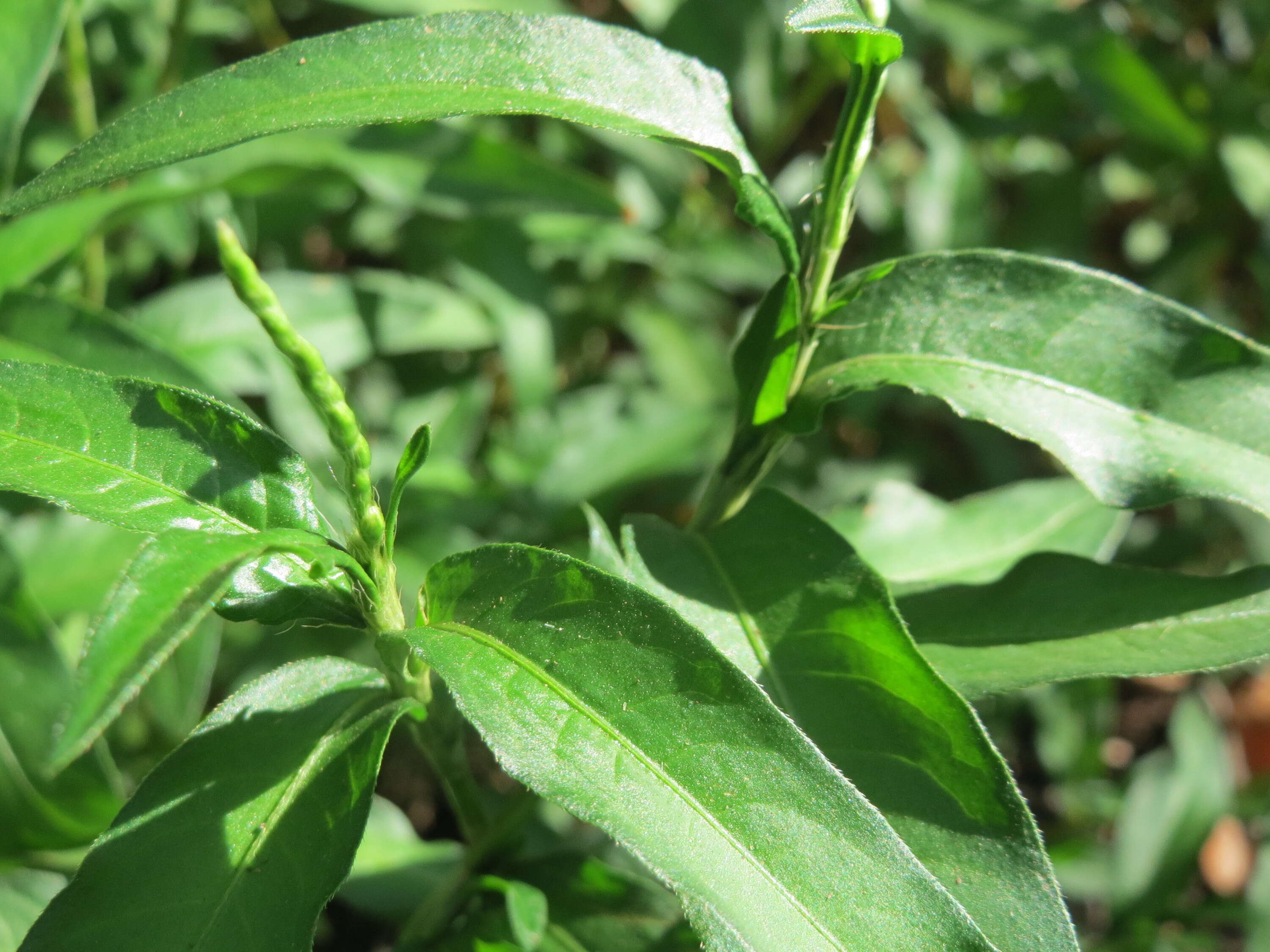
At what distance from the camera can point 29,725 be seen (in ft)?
4.22

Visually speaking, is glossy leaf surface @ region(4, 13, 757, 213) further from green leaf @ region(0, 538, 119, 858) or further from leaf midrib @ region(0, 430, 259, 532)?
green leaf @ region(0, 538, 119, 858)

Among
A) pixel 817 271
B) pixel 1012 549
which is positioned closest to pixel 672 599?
pixel 817 271

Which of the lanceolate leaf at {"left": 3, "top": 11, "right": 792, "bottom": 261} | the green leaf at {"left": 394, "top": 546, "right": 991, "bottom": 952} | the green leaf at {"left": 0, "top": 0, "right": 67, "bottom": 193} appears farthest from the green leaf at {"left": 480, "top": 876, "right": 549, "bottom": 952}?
the green leaf at {"left": 0, "top": 0, "right": 67, "bottom": 193}

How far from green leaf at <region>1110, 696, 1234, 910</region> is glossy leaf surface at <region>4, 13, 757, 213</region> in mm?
1856

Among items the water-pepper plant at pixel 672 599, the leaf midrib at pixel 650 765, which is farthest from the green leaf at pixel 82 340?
→ the leaf midrib at pixel 650 765

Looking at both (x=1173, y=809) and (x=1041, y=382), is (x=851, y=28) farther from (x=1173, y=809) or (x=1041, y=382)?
(x=1173, y=809)

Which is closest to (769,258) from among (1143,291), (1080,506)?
(1080,506)

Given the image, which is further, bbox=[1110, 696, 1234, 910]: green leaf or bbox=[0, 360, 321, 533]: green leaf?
bbox=[1110, 696, 1234, 910]: green leaf

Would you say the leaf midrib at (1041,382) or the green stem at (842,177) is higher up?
the green stem at (842,177)

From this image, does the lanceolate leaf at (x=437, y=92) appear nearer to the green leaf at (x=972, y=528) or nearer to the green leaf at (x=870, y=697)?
the green leaf at (x=870, y=697)

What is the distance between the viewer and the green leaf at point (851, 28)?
2.56 ft

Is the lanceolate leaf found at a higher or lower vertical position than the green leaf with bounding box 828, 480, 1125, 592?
higher

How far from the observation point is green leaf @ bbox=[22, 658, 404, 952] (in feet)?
2.75

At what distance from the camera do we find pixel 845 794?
78 centimetres
